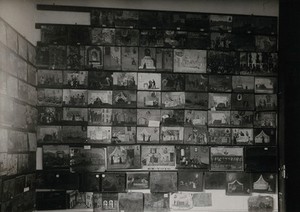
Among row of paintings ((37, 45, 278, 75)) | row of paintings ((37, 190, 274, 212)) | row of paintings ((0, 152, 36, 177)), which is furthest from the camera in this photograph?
row of paintings ((37, 45, 278, 75))

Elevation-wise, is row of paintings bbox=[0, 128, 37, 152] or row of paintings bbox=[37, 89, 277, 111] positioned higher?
row of paintings bbox=[37, 89, 277, 111]

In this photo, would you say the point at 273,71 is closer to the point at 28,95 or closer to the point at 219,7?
the point at 219,7

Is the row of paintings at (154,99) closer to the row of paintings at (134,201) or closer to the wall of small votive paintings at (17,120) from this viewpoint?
the wall of small votive paintings at (17,120)

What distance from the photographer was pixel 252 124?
15.7 feet

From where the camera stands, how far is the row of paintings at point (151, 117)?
459cm

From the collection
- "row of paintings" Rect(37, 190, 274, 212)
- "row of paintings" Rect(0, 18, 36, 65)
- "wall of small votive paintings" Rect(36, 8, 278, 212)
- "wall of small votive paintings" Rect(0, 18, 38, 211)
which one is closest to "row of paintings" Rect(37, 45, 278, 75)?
"wall of small votive paintings" Rect(36, 8, 278, 212)

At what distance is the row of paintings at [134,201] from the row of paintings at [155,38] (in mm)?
1793

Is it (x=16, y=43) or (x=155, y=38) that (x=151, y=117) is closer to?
(x=155, y=38)

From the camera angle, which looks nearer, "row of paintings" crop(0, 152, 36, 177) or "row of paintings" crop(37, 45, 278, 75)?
"row of paintings" crop(0, 152, 36, 177)

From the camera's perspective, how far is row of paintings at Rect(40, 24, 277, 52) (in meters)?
4.65

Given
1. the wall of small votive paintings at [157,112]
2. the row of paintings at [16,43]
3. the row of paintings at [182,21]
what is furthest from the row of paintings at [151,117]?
the row of paintings at [182,21]

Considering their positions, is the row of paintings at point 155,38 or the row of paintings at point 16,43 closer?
the row of paintings at point 16,43

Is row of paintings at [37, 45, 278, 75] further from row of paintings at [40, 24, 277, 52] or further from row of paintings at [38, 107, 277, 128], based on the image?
row of paintings at [38, 107, 277, 128]

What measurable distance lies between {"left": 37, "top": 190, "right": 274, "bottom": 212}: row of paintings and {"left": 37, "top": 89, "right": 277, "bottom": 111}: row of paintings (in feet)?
3.44
